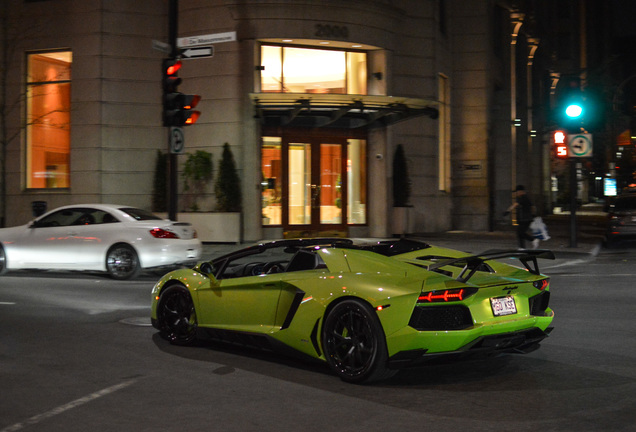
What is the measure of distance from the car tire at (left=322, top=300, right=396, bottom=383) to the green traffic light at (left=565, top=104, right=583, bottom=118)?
16385 mm

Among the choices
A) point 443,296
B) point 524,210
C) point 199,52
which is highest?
point 199,52

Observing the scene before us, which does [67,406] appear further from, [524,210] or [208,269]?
[524,210]

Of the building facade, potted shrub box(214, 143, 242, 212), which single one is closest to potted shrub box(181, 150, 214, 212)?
the building facade

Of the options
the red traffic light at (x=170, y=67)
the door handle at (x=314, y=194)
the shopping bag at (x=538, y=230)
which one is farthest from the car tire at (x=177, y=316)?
the door handle at (x=314, y=194)

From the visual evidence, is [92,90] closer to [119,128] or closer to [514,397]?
[119,128]

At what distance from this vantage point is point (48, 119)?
974 inches

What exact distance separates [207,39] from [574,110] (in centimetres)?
1019

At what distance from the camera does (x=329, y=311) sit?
6648 mm

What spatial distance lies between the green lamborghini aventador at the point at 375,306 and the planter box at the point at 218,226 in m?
14.6

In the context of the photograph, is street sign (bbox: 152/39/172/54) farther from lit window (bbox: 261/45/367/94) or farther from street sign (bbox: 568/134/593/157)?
street sign (bbox: 568/134/593/157)

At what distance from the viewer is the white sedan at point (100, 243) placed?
14.8m

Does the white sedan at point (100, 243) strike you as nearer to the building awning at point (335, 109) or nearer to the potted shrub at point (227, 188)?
the potted shrub at point (227, 188)

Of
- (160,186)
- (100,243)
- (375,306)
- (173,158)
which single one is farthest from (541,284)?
(160,186)

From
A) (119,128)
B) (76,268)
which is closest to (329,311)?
(76,268)
